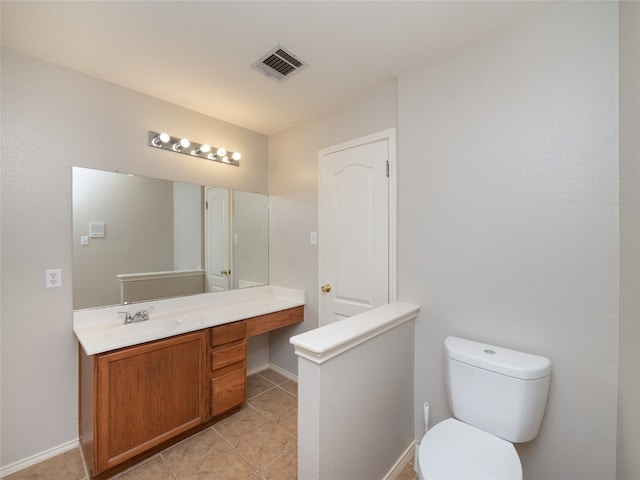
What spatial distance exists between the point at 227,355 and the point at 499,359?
1.70m

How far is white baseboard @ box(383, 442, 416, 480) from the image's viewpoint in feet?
5.02

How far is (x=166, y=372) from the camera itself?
5.56 ft

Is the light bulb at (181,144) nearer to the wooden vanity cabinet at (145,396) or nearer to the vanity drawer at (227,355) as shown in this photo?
the wooden vanity cabinet at (145,396)

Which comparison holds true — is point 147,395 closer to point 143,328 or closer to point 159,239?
point 143,328

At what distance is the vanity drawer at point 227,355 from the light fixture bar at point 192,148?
1.61 metres

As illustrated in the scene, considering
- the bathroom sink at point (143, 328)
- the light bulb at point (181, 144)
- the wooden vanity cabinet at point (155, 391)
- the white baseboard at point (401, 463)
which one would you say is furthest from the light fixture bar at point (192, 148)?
the white baseboard at point (401, 463)

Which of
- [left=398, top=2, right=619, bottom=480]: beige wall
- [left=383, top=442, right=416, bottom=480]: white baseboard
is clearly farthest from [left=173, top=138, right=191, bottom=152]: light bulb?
[left=383, top=442, right=416, bottom=480]: white baseboard

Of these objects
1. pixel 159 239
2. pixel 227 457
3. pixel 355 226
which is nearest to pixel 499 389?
pixel 355 226

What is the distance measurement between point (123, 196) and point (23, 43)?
0.94m

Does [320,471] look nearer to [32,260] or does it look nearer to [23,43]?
[32,260]

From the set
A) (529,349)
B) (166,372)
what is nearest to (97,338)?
(166,372)

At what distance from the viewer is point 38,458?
164 cm

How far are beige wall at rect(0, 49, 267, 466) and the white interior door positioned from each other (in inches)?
62.9

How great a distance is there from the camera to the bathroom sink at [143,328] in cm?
168
